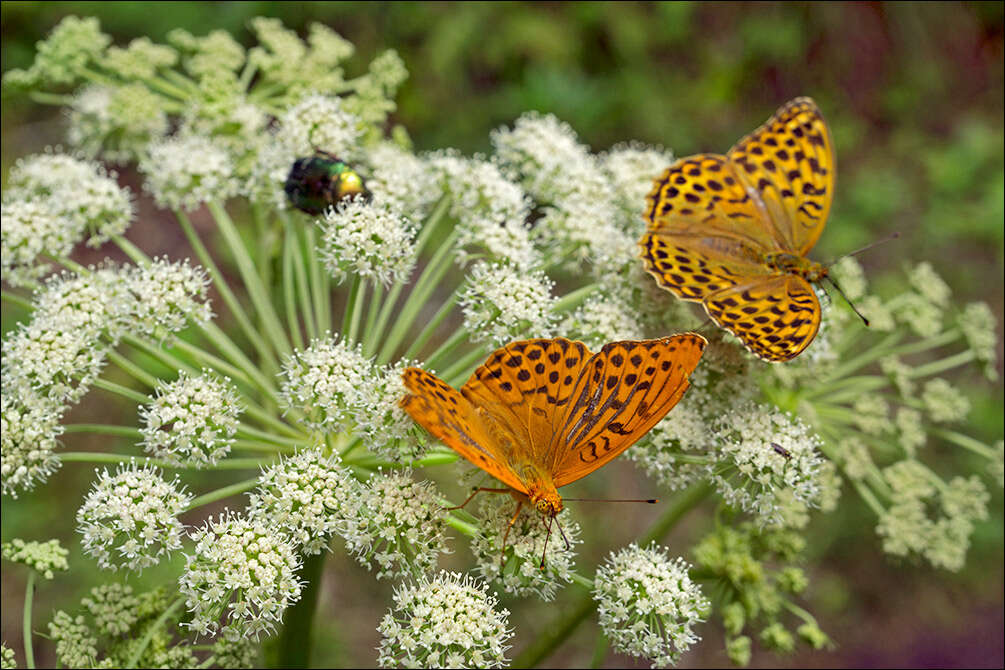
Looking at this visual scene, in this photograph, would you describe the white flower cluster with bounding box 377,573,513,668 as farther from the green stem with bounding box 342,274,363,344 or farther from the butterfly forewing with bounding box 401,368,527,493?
the green stem with bounding box 342,274,363,344

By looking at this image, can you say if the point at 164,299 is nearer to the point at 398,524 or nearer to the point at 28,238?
the point at 28,238

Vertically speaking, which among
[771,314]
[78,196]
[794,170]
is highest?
[78,196]

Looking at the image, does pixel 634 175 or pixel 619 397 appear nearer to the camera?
pixel 619 397

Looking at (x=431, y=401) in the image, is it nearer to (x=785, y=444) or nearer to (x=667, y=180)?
(x=785, y=444)

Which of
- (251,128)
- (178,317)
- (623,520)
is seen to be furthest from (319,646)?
(251,128)

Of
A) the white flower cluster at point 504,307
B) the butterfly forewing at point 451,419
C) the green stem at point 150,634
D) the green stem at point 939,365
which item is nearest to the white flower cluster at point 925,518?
the green stem at point 939,365

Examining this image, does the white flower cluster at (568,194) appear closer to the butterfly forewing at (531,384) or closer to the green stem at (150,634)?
the butterfly forewing at (531,384)

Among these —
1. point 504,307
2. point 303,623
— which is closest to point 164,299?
point 504,307
